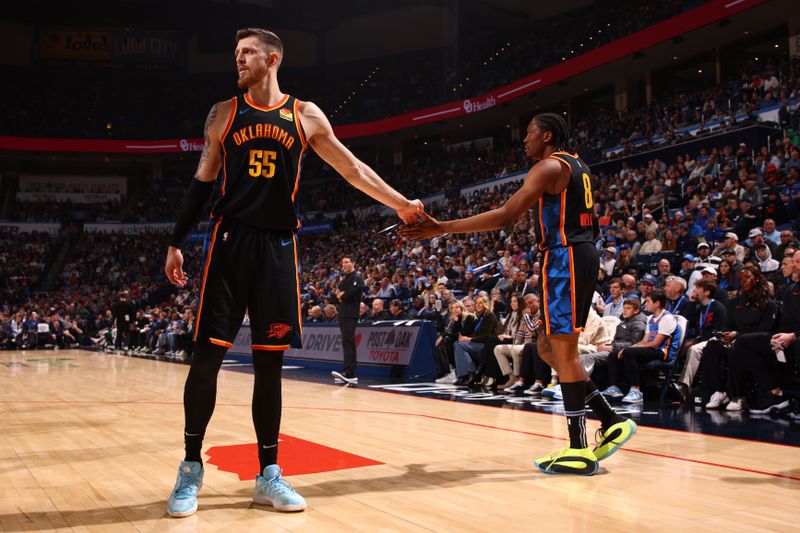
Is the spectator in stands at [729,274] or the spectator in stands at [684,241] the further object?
the spectator in stands at [684,241]

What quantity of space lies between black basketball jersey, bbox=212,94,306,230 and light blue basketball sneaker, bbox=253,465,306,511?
1111 mm

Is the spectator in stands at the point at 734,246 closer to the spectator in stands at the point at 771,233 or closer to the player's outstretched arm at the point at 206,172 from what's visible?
the spectator in stands at the point at 771,233

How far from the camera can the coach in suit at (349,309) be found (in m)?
9.59

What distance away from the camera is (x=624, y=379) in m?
7.77

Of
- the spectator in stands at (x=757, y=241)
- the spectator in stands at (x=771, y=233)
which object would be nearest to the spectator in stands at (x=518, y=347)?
the spectator in stands at (x=757, y=241)

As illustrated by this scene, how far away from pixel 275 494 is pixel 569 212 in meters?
2.19

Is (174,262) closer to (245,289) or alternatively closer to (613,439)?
(245,289)

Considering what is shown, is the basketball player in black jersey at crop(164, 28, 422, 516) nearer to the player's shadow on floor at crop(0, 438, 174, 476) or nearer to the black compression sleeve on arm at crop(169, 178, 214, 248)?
the black compression sleeve on arm at crop(169, 178, 214, 248)

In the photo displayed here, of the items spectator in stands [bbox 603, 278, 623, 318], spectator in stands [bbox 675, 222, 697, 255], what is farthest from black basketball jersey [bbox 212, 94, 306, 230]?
spectator in stands [bbox 675, 222, 697, 255]

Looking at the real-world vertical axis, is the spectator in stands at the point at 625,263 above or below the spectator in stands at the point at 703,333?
above

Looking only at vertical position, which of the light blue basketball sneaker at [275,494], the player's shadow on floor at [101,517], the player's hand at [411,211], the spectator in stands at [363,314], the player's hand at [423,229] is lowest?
the player's shadow on floor at [101,517]

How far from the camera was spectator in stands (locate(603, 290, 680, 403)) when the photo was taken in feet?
24.0

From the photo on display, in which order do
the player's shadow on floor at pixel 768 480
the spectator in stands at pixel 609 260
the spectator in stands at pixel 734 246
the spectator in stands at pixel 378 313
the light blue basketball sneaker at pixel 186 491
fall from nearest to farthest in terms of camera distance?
the light blue basketball sneaker at pixel 186 491
the player's shadow on floor at pixel 768 480
the spectator in stands at pixel 734 246
the spectator in stands at pixel 609 260
the spectator in stands at pixel 378 313

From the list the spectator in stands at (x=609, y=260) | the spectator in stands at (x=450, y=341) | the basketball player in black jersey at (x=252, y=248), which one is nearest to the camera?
the basketball player in black jersey at (x=252, y=248)
